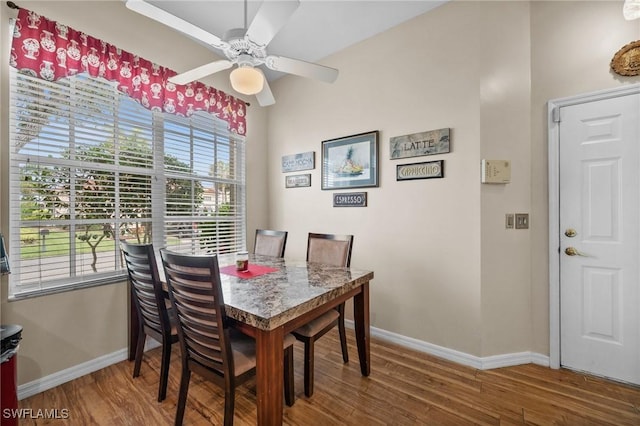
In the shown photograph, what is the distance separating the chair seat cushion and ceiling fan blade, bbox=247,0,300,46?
5.77 feet

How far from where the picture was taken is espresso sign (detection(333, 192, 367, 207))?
276cm

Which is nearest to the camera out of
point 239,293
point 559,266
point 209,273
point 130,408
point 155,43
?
point 209,273

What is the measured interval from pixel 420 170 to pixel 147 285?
225 cm

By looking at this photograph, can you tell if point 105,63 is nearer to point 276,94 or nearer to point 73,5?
point 73,5

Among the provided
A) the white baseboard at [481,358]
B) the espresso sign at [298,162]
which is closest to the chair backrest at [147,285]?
the espresso sign at [298,162]

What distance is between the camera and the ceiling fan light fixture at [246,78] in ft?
5.49

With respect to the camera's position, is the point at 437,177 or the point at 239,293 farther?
the point at 437,177

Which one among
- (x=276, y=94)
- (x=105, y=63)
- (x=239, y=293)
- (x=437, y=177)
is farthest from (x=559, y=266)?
(x=105, y=63)

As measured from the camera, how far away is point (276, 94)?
11.6ft

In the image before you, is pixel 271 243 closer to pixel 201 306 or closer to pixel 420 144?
pixel 201 306

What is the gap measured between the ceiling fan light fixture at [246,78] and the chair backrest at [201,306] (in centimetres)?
108

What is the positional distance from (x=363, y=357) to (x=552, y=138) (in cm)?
220

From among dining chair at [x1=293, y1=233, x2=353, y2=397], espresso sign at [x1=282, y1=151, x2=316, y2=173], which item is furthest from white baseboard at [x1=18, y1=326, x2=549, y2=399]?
espresso sign at [x1=282, y1=151, x2=316, y2=173]

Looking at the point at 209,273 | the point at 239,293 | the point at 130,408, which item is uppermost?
the point at 209,273
